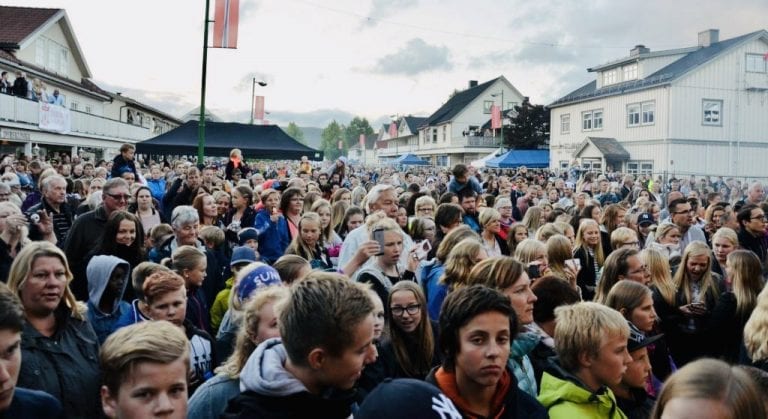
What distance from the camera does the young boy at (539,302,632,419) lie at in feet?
10.2

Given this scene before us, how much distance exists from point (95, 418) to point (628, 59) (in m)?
42.1

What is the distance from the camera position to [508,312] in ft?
10.4

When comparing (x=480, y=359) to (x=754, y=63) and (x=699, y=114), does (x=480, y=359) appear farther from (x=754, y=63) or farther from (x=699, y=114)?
(x=754, y=63)

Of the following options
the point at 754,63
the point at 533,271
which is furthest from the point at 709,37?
the point at 533,271

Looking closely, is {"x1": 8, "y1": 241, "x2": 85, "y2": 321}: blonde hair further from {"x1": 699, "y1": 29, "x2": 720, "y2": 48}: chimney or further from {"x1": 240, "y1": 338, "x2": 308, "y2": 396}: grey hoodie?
{"x1": 699, "y1": 29, "x2": 720, "y2": 48}: chimney

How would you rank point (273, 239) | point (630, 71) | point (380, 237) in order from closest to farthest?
1. point (380, 237)
2. point (273, 239)
3. point (630, 71)

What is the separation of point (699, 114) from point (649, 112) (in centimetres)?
278

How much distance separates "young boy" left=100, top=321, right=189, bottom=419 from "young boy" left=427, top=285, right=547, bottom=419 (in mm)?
1243

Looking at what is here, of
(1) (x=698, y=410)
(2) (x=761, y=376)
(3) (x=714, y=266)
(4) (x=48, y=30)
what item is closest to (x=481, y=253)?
(2) (x=761, y=376)

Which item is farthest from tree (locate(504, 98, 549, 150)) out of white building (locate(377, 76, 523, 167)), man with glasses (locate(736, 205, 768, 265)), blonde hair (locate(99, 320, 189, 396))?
blonde hair (locate(99, 320, 189, 396))

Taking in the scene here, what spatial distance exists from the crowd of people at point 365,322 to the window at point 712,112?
31.6 m

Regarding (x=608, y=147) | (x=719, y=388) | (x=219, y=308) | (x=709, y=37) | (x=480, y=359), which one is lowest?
(x=219, y=308)

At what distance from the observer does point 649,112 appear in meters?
37.7

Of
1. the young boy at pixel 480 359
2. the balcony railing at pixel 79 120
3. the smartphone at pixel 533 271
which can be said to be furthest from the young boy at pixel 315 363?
the balcony railing at pixel 79 120
